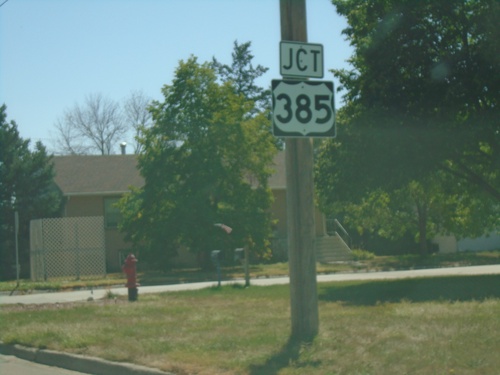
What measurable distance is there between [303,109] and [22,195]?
98.6 ft

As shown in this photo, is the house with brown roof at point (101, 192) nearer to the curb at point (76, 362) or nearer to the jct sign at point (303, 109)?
the curb at point (76, 362)

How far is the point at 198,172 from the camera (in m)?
32.2

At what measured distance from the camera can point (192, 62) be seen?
3262cm

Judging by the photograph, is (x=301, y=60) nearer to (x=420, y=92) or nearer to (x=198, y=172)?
(x=420, y=92)

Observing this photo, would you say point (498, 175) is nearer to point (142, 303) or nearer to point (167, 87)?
point (142, 303)

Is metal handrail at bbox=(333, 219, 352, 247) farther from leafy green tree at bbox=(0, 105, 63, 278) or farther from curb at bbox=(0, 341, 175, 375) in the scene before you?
curb at bbox=(0, 341, 175, 375)

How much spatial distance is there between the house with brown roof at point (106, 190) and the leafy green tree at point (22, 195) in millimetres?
1441

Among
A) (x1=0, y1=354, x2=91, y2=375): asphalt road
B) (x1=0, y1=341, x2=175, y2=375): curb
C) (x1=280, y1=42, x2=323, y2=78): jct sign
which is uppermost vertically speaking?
(x1=280, y1=42, x2=323, y2=78): jct sign

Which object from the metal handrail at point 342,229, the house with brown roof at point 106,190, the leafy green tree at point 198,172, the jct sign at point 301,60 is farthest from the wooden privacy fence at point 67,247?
the jct sign at point 301,60

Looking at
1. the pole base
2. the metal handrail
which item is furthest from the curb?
the metal handrail

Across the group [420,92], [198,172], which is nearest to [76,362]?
[420,92]

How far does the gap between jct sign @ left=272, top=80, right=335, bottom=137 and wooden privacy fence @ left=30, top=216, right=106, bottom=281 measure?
2030cm

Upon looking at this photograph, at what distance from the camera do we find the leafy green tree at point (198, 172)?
105ft

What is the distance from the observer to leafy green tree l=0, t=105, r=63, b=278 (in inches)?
1451
